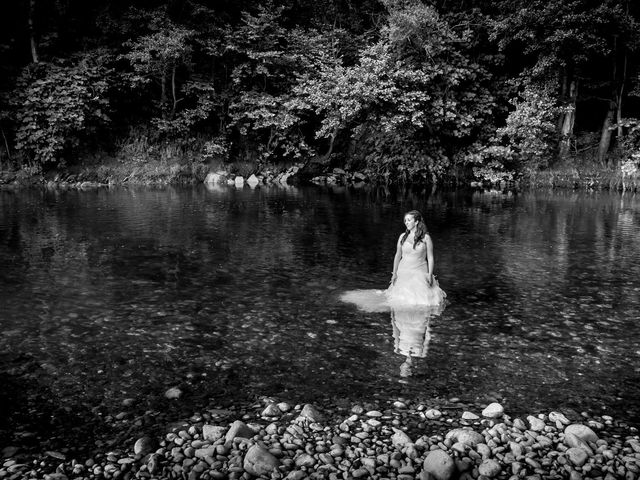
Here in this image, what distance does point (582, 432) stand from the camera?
209 inches

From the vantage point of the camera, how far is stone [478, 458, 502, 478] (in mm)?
4719

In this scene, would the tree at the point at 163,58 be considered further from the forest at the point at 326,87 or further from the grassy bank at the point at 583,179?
the grassy bank at the point at 583,179

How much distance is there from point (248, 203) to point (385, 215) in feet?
24.9

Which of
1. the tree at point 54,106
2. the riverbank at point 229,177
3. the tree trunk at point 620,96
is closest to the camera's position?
the tree trunk at point 620,96

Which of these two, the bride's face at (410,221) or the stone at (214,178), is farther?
the stone at (214,178)

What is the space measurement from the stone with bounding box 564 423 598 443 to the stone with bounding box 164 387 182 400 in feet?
14.1

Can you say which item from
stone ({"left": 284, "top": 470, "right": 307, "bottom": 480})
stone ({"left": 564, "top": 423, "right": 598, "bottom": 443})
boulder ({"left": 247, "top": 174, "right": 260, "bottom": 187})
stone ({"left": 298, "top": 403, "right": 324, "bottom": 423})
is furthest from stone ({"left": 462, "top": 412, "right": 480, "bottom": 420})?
boulder ({"left": 247, "top": 174, "right": 260, "bottom": 187})

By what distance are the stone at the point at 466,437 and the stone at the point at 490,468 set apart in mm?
344

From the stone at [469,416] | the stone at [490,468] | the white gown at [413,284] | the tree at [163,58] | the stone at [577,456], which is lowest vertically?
the stone at [469,416]

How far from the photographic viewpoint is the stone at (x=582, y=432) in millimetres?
5246

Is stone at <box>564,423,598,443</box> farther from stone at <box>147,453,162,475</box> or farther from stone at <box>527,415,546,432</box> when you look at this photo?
stone at <box>147,453,162,475</box>

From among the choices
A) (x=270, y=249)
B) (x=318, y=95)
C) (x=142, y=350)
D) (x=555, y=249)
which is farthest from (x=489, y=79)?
(x=142, y=350)

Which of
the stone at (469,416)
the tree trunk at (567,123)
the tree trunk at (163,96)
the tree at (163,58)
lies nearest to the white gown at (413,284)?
the stone at (469,416)

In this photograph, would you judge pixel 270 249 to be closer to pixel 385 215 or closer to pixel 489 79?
pixel 385 215
